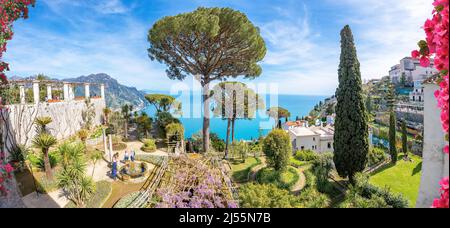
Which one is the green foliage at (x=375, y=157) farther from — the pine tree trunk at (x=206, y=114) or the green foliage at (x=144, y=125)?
the green foliage at (x=144, y=125)

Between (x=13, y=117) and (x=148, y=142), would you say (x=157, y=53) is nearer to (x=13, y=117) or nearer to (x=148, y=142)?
(x=148, y=142)

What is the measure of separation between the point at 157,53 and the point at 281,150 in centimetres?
874

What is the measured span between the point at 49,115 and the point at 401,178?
71.5 ft

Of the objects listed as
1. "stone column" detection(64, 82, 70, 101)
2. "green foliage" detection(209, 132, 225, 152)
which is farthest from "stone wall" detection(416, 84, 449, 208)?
"stone column" detection(64, 82, 70, 101)

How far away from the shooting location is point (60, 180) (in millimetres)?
5707

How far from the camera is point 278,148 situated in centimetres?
888

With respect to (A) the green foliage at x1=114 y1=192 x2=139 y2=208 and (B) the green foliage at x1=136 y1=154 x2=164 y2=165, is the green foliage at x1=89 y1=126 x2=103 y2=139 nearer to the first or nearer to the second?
(B) the green foliage at x1=136 y1=154 x2=164 y2=165

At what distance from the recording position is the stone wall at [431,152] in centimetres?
217

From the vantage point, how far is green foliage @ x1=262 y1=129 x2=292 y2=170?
8914 millimetres

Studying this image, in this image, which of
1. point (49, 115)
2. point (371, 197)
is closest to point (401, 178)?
point (371, 197)

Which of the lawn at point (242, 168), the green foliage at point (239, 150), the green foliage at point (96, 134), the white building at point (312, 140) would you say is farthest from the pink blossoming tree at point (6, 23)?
the white building at point (312, 140)

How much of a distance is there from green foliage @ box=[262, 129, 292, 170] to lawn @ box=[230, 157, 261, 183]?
152 cm

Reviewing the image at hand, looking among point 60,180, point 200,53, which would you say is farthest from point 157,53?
point 60,180

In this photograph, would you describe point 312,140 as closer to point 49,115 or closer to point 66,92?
point 49,115
